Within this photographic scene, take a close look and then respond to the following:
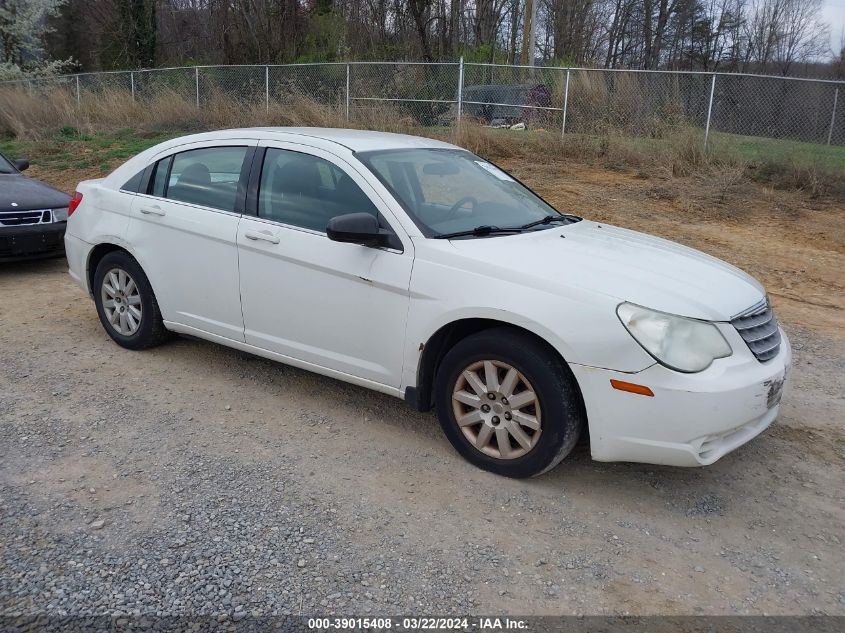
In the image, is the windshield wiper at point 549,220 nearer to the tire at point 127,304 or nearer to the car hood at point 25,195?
the tire at point 127,304

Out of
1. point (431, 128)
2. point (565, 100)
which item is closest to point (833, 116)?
point (565, 100)

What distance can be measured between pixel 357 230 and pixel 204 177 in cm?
161

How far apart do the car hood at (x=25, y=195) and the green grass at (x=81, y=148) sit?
6.72 meters

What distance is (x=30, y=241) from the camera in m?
7.65

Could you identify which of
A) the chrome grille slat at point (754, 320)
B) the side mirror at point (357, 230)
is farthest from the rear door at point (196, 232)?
the chrome grille slat at point (754, 320)

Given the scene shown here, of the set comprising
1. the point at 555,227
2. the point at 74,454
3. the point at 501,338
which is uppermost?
the point at 555,227

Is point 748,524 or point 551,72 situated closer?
point 748,524

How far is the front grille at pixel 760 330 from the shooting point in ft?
12.2

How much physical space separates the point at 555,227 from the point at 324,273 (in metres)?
1.43

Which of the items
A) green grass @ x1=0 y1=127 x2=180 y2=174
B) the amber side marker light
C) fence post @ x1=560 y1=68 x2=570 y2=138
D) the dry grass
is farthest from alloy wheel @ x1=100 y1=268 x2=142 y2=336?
fence post @ x1=560 y1=68 x2=570 y2=138

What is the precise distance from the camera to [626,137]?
46.9 feet

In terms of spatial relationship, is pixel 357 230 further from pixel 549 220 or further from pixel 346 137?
pixel 549 220

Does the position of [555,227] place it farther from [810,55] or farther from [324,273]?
[810,55]

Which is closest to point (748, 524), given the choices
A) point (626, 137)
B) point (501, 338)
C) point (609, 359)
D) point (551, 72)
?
point (609, 359)
